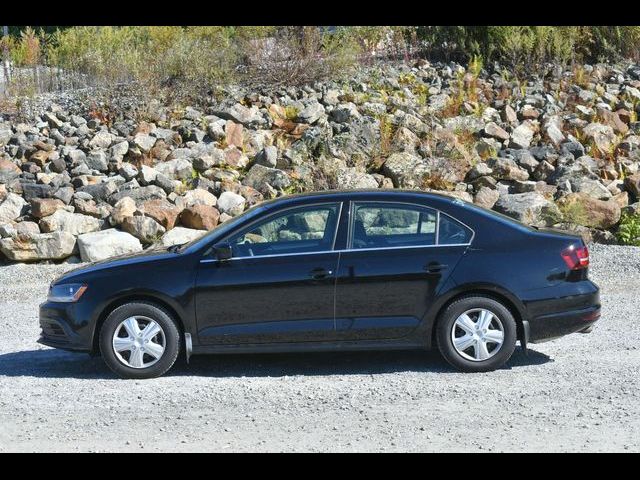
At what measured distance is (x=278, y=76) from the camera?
18.5 meters

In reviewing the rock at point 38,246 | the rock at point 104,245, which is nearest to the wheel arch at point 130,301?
the rock at point 104,245

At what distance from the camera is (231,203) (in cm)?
1432

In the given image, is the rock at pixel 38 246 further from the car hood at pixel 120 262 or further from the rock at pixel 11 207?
the car hood at pixel 120 262

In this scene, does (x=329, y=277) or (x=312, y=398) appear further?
(x=329, y=277)

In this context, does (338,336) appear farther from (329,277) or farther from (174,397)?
(174,397)

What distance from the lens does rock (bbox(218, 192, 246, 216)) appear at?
46.8 feet

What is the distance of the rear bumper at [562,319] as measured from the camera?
814cm

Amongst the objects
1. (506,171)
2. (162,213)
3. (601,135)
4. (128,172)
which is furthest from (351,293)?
(601,135)

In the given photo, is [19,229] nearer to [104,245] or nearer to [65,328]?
A: [104,245]

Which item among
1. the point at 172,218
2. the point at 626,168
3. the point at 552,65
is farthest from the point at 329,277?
the point at 552,65

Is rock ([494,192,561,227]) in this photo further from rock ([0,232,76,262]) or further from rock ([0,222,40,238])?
rock ([0,222,40,238])

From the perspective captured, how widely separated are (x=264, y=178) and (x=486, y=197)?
3204 millimetres

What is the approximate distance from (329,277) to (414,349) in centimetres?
96

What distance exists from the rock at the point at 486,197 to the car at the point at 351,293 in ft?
19.8
